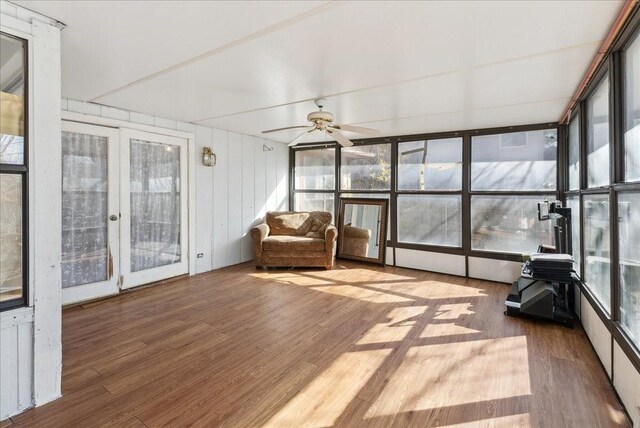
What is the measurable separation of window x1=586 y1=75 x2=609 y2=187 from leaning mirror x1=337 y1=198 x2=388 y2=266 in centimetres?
306

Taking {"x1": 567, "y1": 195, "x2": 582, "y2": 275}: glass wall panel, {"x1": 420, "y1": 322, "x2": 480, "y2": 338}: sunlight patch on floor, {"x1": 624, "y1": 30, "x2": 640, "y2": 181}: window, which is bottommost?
{"x1": 420, "y1": 322, "x2": 480, "y2": 338}: sunlight patch on floor

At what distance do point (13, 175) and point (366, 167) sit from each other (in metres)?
5.03

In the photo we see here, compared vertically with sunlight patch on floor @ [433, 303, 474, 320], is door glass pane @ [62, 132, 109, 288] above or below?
above

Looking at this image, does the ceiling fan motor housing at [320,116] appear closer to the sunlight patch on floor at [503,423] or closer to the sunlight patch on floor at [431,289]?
the sunlight patch on floor at [431,289]

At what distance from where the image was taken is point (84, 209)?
3.76m

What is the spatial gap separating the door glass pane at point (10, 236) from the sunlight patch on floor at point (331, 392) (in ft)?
5.64

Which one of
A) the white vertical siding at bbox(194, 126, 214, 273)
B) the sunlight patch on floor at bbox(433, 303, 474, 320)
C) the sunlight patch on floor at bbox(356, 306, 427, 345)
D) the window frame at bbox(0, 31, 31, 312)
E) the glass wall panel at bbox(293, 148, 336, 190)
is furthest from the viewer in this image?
the glass wall panel at bbox(293, 148, 336, 190)

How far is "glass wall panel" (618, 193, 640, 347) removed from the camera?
1.88 m

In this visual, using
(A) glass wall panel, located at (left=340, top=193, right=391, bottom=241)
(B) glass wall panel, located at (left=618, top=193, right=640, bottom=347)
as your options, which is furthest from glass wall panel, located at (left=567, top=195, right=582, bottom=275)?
(A) glass wall panel, located at (left=340, top=193, right=391, bottom=241)

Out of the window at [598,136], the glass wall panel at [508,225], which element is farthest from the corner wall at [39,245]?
the glass wall panel at [508,225]

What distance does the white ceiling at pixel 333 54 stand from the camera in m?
1.86

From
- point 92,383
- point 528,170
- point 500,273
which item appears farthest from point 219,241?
point 528,170

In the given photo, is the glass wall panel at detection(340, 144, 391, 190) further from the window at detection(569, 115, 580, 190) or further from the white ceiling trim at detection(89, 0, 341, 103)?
the white ceiling trim at detection(89, 0, 341, 103)

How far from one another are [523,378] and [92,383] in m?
3.02
